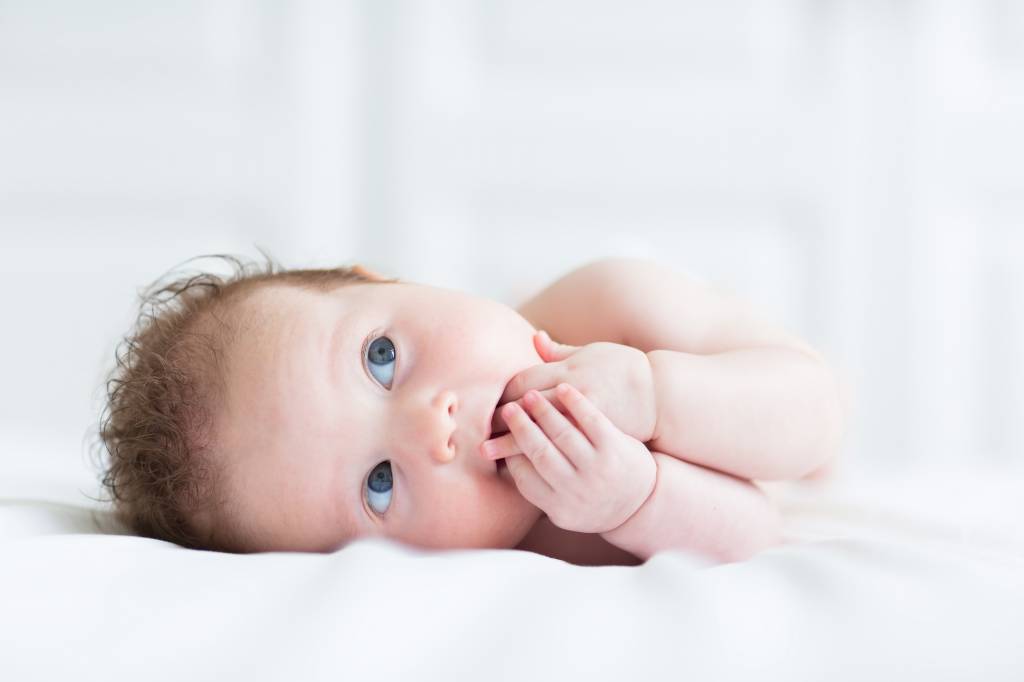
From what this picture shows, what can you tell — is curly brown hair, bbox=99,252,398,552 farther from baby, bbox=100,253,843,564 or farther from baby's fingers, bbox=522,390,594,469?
baby's fingers, bbox=522,390,594,469

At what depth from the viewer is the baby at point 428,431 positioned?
0.88 meters

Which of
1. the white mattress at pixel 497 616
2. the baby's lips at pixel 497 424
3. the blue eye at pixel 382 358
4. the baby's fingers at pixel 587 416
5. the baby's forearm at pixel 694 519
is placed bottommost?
the baby's forearm at pixel 694 519

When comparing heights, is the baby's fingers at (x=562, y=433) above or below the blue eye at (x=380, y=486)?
above

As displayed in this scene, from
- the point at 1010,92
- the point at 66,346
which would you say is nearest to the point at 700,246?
the point at 1010,92

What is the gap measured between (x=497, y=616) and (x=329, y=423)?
0.33 m

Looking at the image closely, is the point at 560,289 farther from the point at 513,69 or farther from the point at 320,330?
the point at 513,69

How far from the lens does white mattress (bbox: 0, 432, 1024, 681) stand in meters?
0.55

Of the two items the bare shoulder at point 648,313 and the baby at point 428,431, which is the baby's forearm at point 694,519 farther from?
the bare shoulder at point 648,313

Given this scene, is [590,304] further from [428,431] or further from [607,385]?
[428,431]

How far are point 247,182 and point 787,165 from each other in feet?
5.12

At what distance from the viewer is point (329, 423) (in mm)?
882

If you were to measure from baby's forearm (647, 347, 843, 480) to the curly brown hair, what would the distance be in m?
0.40

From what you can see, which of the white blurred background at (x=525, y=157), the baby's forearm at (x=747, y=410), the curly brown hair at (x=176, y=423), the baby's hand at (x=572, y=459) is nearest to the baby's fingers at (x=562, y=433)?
the baby's hand at (x=572, y=459)

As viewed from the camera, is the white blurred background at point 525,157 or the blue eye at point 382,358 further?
the white blurred background at point 525,157
